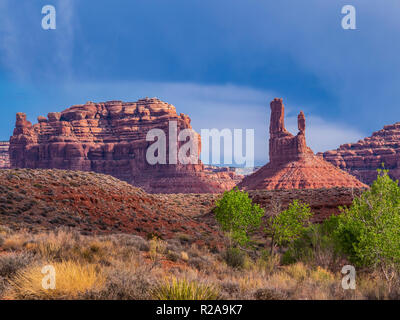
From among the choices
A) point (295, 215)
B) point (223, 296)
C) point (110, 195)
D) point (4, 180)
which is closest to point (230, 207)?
point (295, 215)

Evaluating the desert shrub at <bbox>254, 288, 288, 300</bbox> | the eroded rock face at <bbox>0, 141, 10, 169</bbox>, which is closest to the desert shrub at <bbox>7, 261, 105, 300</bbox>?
the desert shrub at <bbox>254, 288, 288, 300</bbox>

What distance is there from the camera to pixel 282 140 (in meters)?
122

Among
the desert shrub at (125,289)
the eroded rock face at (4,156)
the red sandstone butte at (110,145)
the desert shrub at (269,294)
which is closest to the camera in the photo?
the desert shrub at (125,289)

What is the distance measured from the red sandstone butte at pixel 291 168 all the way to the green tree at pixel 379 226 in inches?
3437

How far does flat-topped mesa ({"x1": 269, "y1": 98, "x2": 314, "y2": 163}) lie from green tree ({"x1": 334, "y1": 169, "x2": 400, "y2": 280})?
109 m

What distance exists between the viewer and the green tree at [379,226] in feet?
32.9

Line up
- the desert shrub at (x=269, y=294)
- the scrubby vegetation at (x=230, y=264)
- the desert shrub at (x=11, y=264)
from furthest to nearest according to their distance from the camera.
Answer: the desert shrub at (x=11, y=264)
the desert shrub at (x=269, y=294)
the scrubby vegetation at (x=230, y=264)

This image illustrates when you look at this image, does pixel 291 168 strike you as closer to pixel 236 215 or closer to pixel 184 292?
pixel 236 215

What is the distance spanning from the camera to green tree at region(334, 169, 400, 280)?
10016 mm

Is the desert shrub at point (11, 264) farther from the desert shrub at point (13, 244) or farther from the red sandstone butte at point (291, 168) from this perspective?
the red sandstone butte at point (291, 168)

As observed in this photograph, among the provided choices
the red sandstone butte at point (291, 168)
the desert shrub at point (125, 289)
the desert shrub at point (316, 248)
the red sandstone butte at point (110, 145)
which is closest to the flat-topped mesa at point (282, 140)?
the red sandstone butte at point (291, 168)

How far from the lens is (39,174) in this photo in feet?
104

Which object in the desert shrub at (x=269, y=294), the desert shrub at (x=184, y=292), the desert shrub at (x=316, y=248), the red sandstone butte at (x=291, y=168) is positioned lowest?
the desert shrub at (x=316, y=248)

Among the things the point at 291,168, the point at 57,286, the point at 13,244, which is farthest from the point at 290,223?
the point at 291,168
